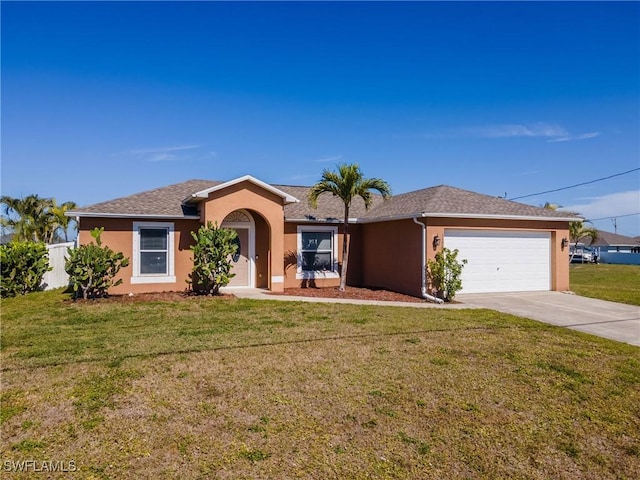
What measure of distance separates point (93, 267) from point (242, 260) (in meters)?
5.11

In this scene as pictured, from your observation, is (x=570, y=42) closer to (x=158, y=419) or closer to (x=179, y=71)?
(x=179, y=71)

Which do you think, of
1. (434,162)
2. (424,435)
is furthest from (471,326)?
(434,162)

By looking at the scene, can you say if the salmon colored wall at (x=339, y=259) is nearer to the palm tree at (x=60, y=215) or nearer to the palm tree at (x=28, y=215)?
the palm tree at (x=60, y=215)

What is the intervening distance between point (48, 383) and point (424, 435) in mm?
4888

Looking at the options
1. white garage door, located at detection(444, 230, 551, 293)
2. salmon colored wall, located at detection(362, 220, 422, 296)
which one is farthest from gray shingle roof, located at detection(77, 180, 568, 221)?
white garage door, located at detection(444, 230, 551, 293)

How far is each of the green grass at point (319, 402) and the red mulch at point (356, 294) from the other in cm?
442

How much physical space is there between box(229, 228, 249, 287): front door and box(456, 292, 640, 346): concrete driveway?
25.8 feet

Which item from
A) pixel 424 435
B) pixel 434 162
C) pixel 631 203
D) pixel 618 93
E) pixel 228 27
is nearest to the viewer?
pixel 424 435

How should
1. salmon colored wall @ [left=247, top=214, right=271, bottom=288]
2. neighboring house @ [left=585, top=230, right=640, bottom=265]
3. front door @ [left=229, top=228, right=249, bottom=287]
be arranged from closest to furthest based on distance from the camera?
salmon colored wall @ [left=247, top=214, right=271, bottom=288] → front door @ [left=229, top=228, right=249, bottom=287] → neighboring house @ [left=585, top=230, right=640, bottom=265]

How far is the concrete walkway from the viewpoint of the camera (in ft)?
29.3

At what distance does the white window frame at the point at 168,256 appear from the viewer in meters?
13.4

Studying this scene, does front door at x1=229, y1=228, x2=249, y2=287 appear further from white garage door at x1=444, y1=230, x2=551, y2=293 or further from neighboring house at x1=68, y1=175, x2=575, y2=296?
white garage door at x1=444, y1=230, x2=551, y2=293

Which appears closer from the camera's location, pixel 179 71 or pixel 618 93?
pixel 179 71

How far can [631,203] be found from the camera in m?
30.7
